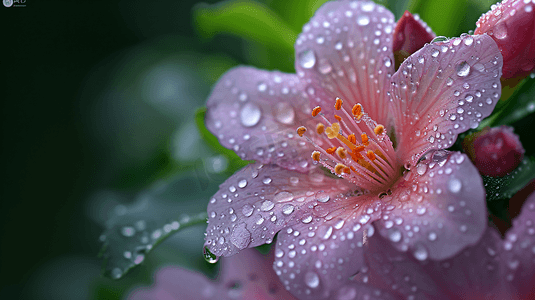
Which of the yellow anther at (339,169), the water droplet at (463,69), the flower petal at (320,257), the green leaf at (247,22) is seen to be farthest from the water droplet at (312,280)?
the green leaf at (247,22)

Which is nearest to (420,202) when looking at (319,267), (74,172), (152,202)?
(319,267)

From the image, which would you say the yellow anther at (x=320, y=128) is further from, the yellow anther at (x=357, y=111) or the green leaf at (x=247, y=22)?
the green leaf at (x=247, y=22)

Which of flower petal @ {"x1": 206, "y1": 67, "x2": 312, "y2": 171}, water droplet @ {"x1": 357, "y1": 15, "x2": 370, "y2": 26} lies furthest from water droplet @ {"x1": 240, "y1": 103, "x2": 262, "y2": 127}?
water droplet @ {"x1": 357, "y1": 15, "x2": 370, "y2": 26}

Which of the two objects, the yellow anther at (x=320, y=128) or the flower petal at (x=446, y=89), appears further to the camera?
the yellow anther at (x=320, y=128)

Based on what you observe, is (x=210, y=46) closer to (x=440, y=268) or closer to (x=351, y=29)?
(x=351, y=29)

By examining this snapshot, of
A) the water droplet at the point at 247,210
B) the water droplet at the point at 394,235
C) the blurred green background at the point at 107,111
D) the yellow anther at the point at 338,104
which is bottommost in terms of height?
the blurred green background at the point at 107,111

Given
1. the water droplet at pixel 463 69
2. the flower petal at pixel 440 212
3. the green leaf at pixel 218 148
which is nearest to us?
the flower petal at pixel 440 212
